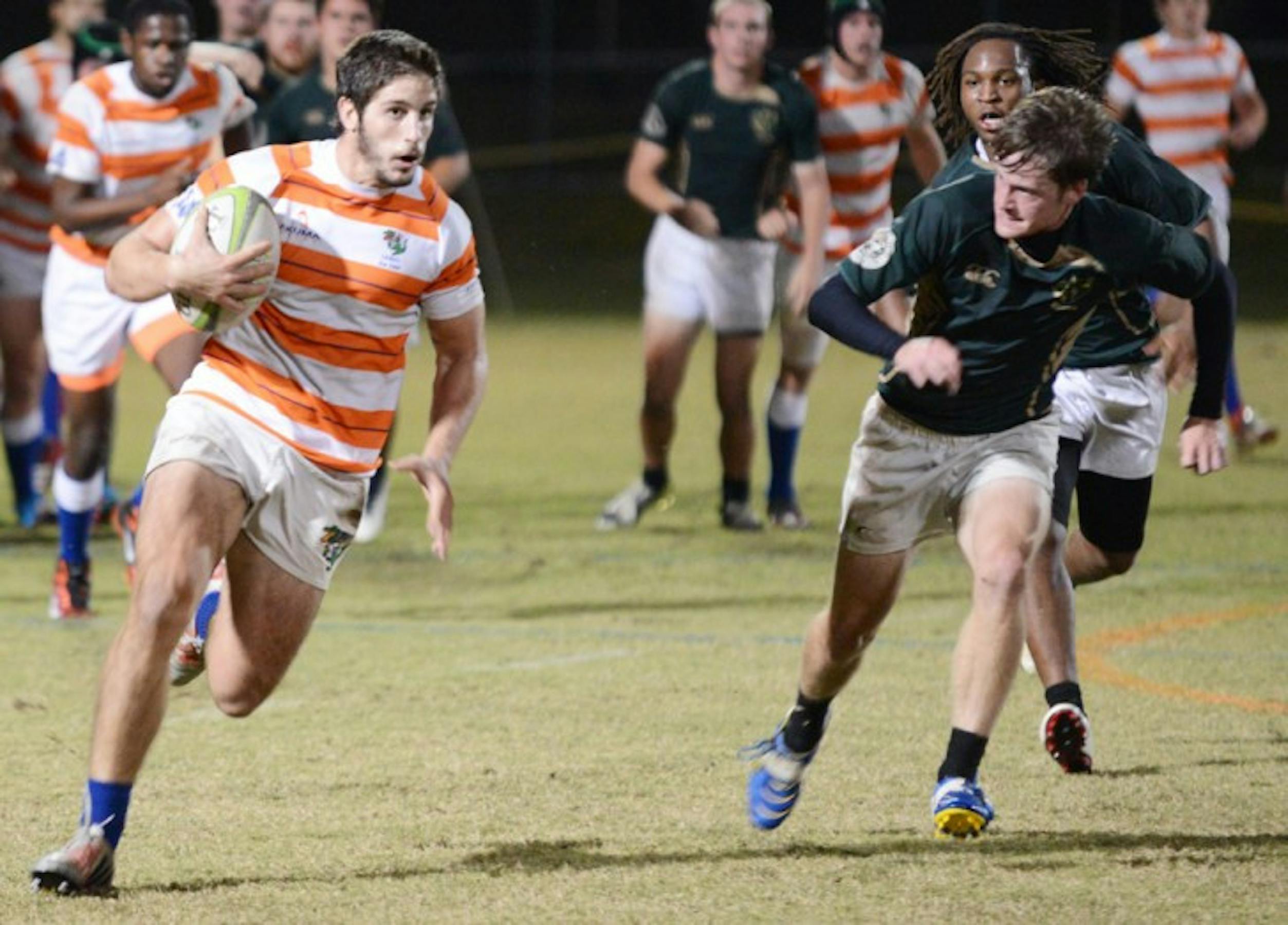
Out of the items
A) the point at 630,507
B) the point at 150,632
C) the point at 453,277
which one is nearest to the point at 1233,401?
the point at 630,507

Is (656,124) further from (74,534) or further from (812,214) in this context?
(74,534)

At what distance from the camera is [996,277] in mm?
5582

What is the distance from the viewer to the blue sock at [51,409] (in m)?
12.0

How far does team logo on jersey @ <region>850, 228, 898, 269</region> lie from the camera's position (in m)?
5.54

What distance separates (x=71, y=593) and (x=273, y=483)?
3651 mm

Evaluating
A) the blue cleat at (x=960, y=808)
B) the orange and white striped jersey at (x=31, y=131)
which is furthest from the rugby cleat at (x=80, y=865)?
the orange and white striped jersey at (x=31, y=131)

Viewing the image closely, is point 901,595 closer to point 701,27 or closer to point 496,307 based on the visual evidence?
point 496,307

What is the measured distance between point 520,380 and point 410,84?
447 inches

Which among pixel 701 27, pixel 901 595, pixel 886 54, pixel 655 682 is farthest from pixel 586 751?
pixel 701 27

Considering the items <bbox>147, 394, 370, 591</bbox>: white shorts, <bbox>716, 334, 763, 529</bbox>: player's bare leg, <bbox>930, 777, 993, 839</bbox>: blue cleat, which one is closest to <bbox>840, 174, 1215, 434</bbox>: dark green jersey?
<bbox>930, 777, 993, 839</bbox>: blue cleat

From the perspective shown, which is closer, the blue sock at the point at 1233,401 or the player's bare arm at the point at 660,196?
the player's bare arm at the point at 660,196

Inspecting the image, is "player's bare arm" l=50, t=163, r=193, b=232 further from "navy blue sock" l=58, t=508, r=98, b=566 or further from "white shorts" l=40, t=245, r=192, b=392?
"navy blue sock" l=58, t=508, r=98, b=566

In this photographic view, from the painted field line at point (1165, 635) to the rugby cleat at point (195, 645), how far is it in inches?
116

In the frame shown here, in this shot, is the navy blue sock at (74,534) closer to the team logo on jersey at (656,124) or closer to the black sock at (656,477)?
the black sock at (656,477)
